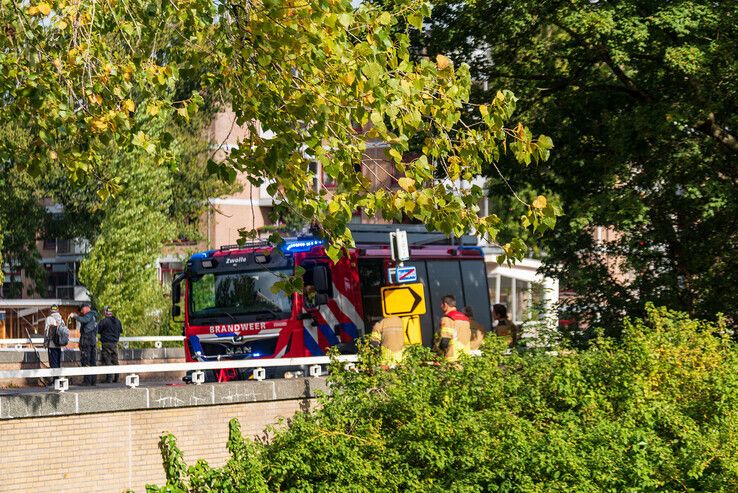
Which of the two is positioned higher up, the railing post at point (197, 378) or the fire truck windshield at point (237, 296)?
the fire truck windshield at point (237, 296)

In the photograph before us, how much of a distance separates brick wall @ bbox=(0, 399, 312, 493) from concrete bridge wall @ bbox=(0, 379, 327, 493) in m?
0.01

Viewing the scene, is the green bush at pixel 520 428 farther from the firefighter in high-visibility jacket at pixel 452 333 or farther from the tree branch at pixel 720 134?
the tree branch at pixel 720 134

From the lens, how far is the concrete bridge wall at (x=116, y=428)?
16.3m

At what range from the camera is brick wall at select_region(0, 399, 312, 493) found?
16.3 meters

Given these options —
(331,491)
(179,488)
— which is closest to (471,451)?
(331,491)

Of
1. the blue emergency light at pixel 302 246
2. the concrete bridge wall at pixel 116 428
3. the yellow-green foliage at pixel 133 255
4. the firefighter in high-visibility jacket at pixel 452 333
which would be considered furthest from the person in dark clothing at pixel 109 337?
the yellow-green foliage at pixel 133 255

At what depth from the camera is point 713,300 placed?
2442cm

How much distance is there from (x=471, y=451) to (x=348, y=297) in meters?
9.97

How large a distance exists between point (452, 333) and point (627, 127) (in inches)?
287

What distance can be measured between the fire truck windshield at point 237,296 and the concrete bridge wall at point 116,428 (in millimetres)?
3376

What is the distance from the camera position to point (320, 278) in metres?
21.9

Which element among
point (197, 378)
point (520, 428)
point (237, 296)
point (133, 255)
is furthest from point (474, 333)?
point (133, 255)

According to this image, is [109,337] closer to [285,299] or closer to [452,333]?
[285,299]

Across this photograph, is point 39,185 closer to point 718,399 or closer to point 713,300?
point 713,300
